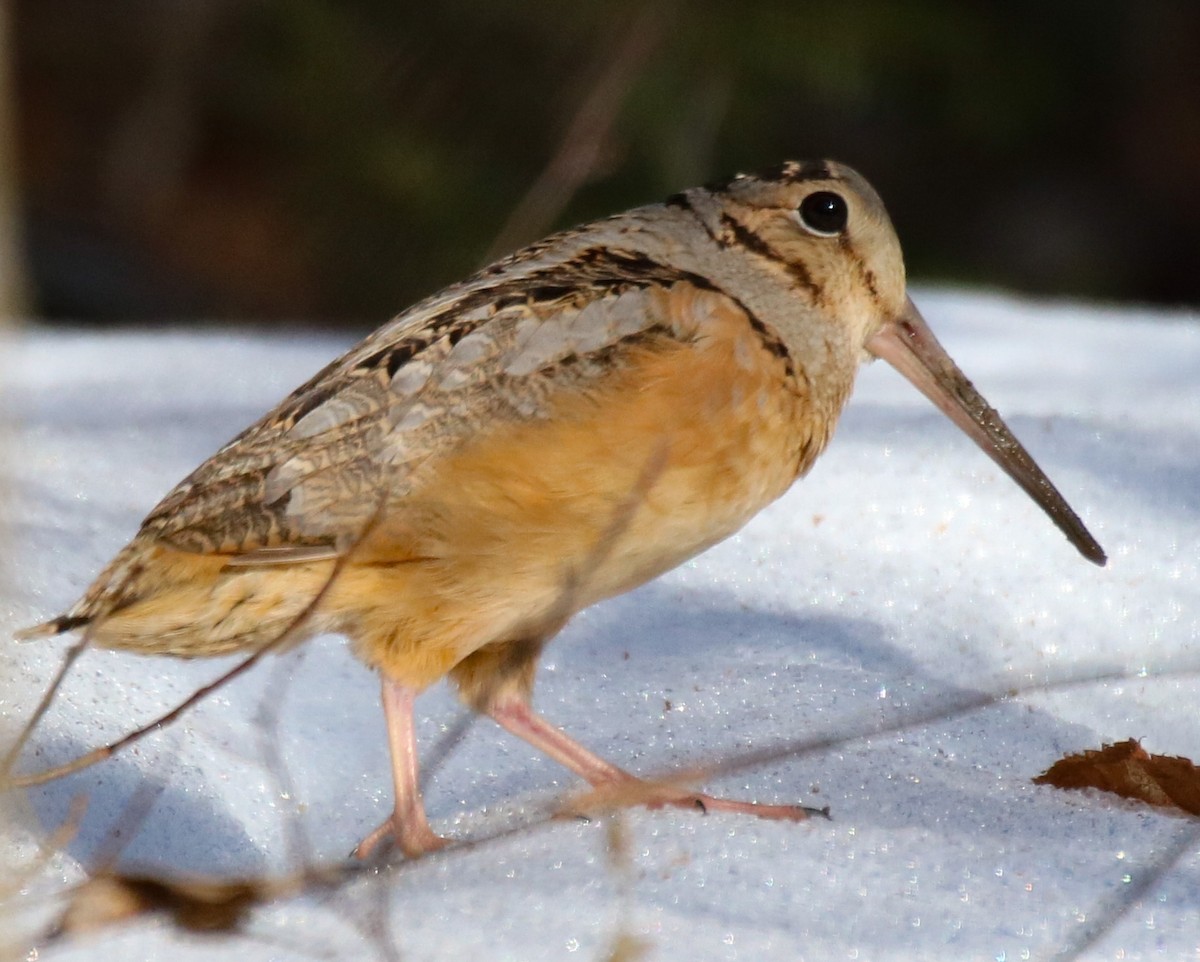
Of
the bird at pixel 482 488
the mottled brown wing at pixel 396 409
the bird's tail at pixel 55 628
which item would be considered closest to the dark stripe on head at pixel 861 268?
the bird at pixel 482 488

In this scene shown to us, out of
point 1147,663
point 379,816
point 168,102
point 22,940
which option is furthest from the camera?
point 168,102

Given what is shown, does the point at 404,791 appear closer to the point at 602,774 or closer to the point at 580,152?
the point at 602,774

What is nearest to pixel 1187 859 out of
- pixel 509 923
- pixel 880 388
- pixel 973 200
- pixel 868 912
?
pixel 868 912

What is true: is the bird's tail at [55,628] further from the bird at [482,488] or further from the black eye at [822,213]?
the black eye at [822,213]

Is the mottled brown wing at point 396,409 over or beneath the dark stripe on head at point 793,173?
beneath

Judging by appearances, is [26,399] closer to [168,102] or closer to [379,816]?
[379,816]

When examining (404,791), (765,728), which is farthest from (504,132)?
(404,791)

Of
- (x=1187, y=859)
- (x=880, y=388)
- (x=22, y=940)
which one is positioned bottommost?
(x=880, y=388)
